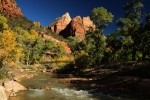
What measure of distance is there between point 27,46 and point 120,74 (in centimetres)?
4722

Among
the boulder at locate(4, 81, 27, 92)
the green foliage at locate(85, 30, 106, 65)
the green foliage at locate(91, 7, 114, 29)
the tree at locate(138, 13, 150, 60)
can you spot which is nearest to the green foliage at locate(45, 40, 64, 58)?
the green foliage at locate(85, 30, 106, 65)

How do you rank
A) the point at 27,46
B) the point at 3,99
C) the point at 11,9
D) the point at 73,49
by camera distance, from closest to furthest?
the point at 3,99 < the point at 27,46 < the point at 73,49 < the point at 11,9

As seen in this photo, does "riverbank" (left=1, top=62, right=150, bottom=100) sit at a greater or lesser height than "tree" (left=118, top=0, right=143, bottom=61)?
lesser

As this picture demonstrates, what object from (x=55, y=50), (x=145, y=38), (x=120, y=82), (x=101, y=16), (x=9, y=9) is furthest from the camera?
(x=9, y=9)

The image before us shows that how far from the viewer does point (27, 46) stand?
90.2 metres

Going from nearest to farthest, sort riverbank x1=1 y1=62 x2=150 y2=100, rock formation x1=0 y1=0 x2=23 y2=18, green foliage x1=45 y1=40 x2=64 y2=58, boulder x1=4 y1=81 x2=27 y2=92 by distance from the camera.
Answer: boulder x1=4 y1=81 x2=27 y2=92 < riverbank x1=1 y1=62 x2=150 y2=100 < green foliage x1=45 y1=40 x2=64 y2=58 < rock formation x1=0 y1=0 x2=23 y2=18

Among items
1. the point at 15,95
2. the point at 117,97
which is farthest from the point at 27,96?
the point at 117,97

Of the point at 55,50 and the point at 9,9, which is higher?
the point at 9,9

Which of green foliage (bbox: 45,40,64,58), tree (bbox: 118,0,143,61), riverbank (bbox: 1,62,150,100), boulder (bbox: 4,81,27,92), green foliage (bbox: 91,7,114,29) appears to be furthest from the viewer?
green foliage (bbox: 45,40,64,58)

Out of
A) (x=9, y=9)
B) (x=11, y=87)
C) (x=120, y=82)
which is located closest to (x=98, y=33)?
(x=120, y=82)

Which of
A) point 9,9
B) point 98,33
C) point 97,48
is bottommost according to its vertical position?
point 97,48

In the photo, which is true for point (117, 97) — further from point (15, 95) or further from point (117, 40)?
point (117, 40)

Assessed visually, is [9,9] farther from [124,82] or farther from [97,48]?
[124,82]

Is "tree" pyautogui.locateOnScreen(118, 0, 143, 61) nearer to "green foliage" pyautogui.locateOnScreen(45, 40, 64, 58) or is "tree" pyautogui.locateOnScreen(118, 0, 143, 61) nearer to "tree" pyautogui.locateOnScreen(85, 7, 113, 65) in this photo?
"tree" pyautogui.locateOnScreen(85, 7, 113, 65)
